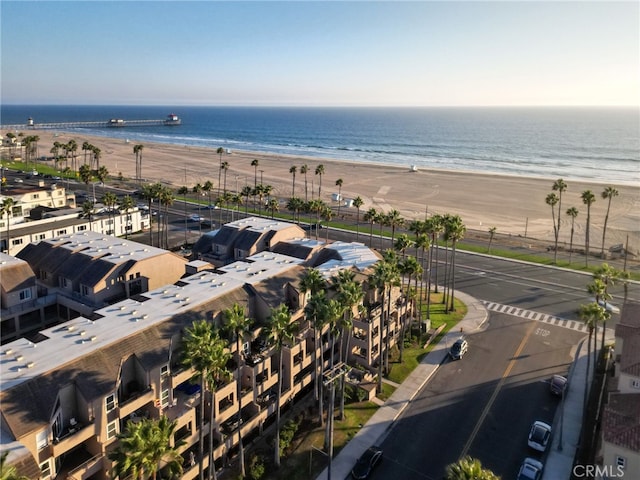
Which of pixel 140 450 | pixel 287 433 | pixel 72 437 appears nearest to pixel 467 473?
pixel 140 450

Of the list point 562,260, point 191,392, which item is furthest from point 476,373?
point 562,260

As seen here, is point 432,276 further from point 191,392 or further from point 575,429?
point 191,392

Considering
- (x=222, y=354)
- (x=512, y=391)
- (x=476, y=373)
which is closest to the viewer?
(x=222, y=354)

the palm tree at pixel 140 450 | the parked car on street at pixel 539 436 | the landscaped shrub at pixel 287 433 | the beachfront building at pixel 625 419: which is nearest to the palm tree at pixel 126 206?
the landscaped shrub at pixel 287 433

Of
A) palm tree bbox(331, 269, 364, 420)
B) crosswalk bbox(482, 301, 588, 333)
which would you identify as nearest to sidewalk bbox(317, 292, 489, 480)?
palm tree bbox(331, 269, 364, 420)

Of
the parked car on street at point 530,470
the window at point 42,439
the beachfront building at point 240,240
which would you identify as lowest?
the parked car on street at point 530,470

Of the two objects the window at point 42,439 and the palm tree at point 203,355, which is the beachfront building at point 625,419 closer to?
the palm tree at point 203,355

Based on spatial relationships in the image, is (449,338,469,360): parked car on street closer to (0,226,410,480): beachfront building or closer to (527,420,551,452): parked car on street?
(0,226,410,480): beachfront building
